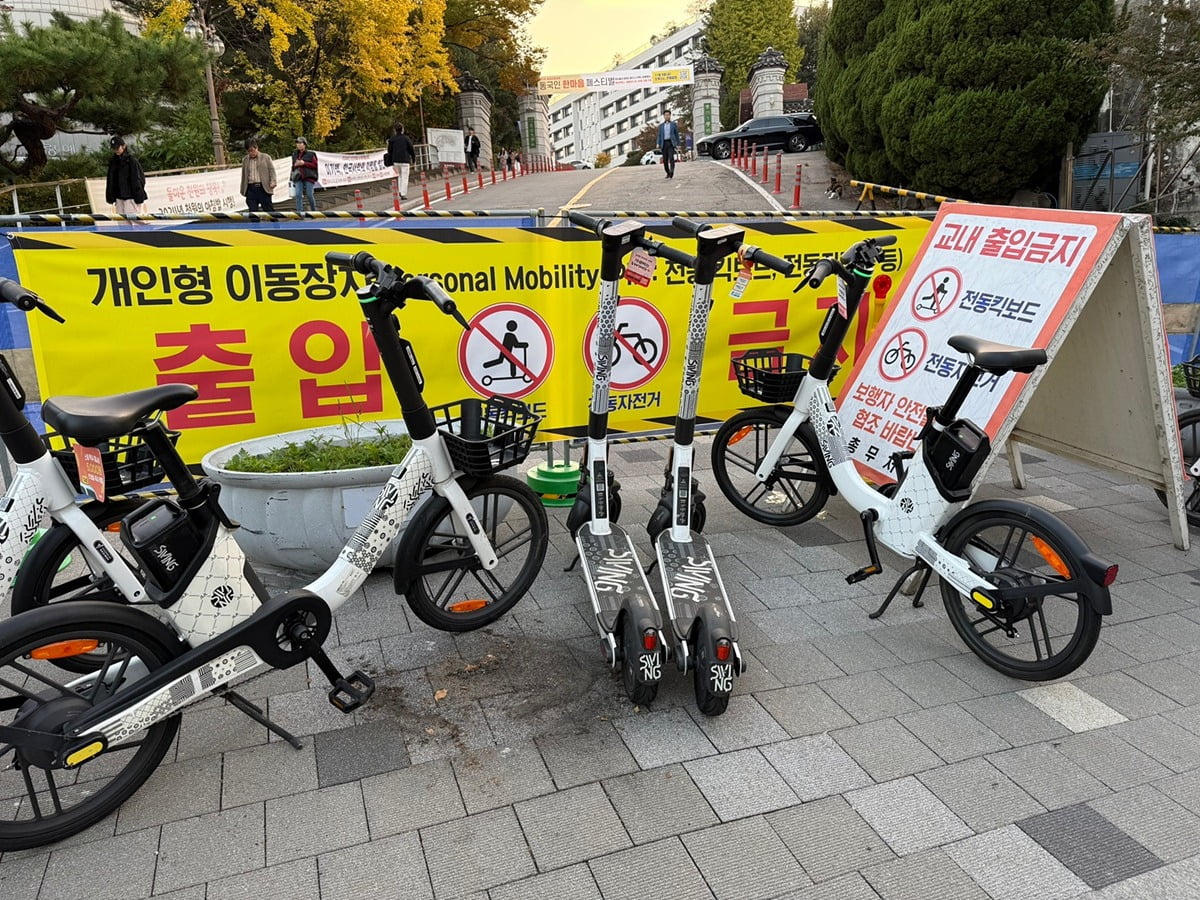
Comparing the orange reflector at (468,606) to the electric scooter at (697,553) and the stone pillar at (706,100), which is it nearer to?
the electric scooter at (697,553)

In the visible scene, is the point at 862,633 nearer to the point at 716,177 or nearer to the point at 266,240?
the point at 266,240

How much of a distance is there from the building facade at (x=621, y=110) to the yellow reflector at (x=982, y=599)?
333 ft

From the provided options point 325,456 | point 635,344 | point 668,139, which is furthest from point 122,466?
point 668,139

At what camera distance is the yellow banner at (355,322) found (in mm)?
4082

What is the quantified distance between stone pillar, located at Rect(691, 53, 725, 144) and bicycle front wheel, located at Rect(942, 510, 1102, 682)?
48.3 m

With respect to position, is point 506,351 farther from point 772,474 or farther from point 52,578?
point 52,578

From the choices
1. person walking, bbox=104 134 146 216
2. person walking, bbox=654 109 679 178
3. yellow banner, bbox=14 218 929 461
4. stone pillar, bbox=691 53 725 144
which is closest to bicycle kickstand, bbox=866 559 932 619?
yellow banner, bbox=14 218 929 461

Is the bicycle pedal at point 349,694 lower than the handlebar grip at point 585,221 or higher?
lower

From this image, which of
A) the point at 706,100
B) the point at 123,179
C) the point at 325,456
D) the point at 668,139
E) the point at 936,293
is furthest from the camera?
the point at 706,100

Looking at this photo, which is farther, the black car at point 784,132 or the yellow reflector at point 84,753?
the black car at point 784,132

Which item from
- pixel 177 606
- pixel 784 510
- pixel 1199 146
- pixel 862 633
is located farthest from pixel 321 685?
pixel 1199 146

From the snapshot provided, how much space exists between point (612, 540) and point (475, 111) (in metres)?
39.0

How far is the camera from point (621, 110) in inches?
4245

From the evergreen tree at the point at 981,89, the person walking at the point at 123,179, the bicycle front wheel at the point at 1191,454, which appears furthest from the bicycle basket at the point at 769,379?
the person walking at the point at 123,179
